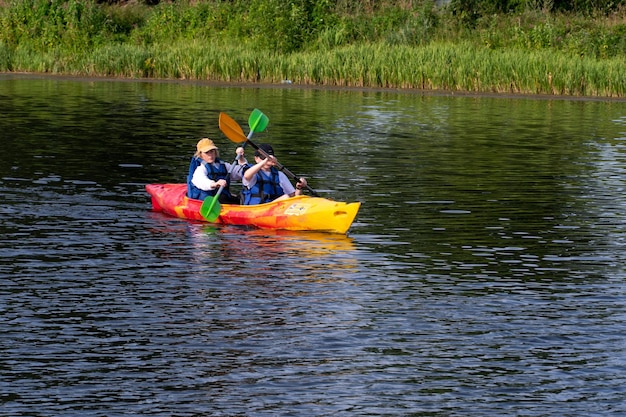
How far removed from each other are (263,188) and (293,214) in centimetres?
112

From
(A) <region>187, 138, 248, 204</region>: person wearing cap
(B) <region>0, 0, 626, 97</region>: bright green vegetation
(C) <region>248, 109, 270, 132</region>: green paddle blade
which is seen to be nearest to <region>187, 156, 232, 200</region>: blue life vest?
(A) <region>187, 138, 248, 204</region>: person wearing cap

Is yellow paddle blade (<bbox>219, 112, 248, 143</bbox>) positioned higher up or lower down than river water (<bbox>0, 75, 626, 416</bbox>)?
higher up

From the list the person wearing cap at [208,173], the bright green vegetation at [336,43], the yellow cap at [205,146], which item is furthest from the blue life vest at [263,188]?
the bright green vegetation at [336,43]

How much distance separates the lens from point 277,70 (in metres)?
37.0

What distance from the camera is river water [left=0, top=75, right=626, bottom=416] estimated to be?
29.1ft

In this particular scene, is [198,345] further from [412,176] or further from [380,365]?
[412,176]

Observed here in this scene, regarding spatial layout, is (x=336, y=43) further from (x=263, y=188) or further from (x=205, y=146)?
(x=263, y=188)

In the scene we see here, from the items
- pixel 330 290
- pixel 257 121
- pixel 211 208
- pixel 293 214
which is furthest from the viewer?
pixel 257 121

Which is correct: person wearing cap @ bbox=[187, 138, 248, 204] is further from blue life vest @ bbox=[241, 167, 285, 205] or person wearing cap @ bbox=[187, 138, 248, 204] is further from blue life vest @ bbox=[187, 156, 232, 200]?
blue life vest @ bbox=[241, 167, 285, 205]

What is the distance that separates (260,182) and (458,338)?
6.33 m

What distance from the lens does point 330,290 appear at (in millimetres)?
11961

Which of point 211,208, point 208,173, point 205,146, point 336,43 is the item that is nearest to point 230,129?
point 205,146

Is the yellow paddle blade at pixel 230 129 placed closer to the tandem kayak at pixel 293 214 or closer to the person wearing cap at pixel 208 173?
the person wearing cap at pixel 208 173

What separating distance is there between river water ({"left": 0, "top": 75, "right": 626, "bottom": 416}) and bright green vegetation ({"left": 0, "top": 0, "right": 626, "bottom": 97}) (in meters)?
11.4
